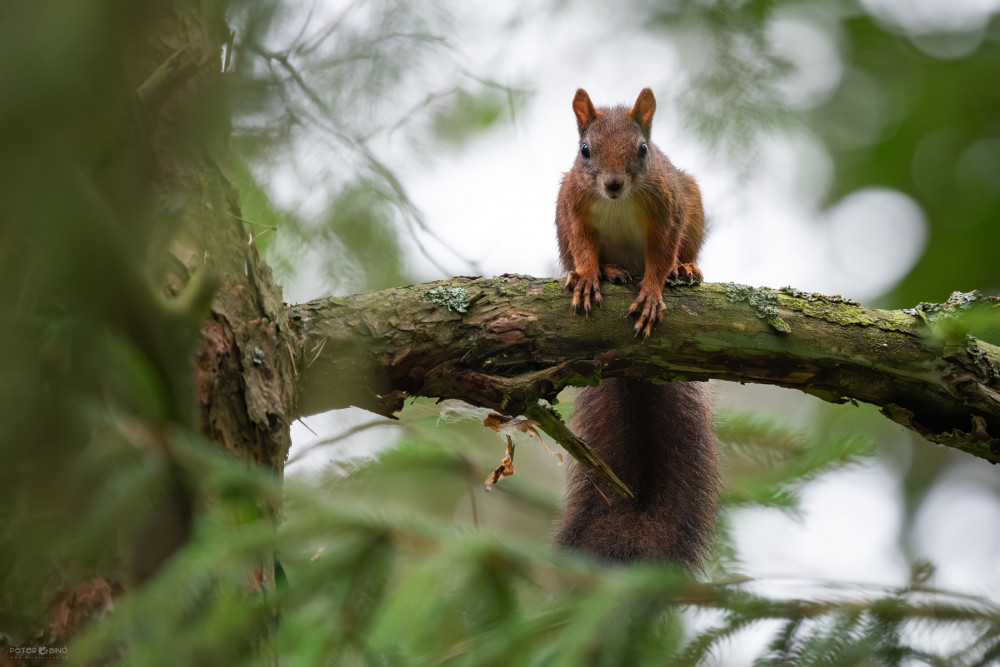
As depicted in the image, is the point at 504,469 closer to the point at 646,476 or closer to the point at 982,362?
the point at 646,476

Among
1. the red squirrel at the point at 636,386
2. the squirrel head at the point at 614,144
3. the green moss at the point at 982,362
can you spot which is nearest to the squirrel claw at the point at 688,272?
the red squirrel at the point at 636,386

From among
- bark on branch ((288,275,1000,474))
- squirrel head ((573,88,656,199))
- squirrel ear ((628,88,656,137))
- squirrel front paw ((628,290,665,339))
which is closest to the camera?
bark on branch ((288,275,1000,474))

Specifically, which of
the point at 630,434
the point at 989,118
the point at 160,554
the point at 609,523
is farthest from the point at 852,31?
the point at 160,554

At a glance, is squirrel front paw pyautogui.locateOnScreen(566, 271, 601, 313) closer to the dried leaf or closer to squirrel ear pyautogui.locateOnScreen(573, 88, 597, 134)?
the dried leaf

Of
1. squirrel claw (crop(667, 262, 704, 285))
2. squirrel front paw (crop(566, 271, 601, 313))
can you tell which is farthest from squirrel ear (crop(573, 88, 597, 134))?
squirrel front paw (crop(566, 271, 601, 313))

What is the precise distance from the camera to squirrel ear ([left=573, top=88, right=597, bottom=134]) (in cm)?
280

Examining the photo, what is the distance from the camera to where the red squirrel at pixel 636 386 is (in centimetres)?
215

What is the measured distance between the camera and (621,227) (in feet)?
8.64

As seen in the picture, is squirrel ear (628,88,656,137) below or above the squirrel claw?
above

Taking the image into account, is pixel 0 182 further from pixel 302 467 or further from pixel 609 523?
pixel 609 523

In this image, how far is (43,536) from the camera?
28.6 inches

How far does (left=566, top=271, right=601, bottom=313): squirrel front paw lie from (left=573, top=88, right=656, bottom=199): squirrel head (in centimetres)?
46

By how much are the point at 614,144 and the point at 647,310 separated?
2.69 feet

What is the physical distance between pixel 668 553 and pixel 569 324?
2.32 feet
